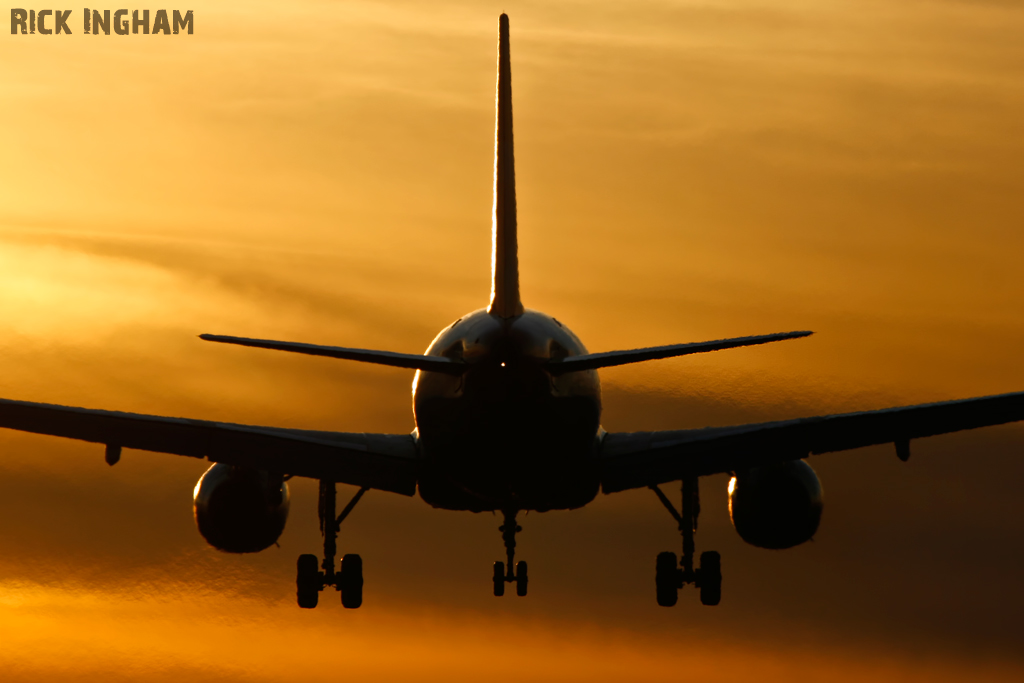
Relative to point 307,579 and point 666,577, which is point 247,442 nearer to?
point 307,579

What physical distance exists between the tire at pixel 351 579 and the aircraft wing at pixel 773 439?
8152mm

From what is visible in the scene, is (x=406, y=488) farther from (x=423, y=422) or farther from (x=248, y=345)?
(x=248, y=345)

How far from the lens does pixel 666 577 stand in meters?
45.8

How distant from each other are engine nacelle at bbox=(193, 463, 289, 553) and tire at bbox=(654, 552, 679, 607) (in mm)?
10699

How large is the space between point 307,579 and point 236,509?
2.82 metres

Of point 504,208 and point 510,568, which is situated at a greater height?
point 504,208

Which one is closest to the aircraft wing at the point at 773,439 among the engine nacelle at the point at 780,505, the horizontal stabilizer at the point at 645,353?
Result: the engine nacelle at the point at 780,505

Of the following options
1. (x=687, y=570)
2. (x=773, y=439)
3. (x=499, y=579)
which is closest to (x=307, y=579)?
(x=499, y=579)

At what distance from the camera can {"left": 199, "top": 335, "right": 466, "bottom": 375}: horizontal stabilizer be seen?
3312 centimetres

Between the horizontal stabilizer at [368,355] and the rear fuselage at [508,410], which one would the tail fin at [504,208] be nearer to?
the rear fuselage at [508,410]

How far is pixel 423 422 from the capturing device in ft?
121

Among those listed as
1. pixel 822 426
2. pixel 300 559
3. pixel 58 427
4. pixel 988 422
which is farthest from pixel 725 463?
pixel 58 427

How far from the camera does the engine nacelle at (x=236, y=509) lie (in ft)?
147

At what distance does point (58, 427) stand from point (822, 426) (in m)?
18.3
